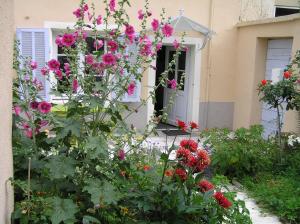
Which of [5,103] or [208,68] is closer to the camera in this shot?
[5,103]

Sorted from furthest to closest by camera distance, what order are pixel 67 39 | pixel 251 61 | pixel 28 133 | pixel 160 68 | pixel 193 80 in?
pixel 160 68 → pixel 193 80 → pixel 251 61 → pixel 28 133 → pixel 67 39

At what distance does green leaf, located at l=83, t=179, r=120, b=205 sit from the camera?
2.17 meters

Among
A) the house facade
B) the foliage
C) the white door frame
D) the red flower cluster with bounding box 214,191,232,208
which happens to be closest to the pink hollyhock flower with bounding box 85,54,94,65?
the red flower cluster with bounding box 214,191,232,208

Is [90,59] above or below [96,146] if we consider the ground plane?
above

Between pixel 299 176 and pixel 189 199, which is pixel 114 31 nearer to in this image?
pixel 189 199

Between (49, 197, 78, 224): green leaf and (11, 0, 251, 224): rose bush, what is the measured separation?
0.05ft

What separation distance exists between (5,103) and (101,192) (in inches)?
29.9

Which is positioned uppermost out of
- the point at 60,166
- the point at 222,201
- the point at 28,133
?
the point at 28,133

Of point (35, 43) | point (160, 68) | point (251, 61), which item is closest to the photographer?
point (35, 43)

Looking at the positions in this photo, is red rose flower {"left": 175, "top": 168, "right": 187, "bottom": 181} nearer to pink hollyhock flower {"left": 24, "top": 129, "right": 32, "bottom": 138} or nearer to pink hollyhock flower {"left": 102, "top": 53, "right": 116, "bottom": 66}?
pink hollyhock flower {"left": 102, "top": 53, "right": 116, "bottom": 66}

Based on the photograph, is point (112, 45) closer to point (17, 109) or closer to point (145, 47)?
point (145, 47)

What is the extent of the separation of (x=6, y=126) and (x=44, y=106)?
417 millimetres

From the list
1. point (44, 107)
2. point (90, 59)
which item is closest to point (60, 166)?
point (44, 107)

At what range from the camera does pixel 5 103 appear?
2.06 meters
